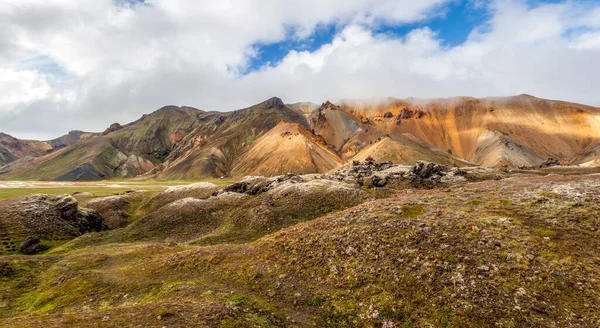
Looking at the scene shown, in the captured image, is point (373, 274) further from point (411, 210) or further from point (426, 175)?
point (426, 175)

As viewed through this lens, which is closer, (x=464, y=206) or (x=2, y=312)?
(x=2, y=312)

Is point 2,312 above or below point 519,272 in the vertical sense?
below

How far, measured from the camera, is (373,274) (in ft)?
66.8

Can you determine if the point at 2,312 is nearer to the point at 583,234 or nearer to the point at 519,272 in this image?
the point at 519,272

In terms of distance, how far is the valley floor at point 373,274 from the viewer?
53.1 feet

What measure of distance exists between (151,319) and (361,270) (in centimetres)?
1327

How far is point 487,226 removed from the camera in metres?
22.5

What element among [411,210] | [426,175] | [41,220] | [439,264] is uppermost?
[411,210]

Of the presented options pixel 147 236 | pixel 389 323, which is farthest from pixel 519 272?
Answer: pixel 147 236

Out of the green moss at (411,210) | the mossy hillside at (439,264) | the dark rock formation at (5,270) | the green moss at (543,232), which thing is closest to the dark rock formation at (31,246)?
the dark rock formation at (5,270)

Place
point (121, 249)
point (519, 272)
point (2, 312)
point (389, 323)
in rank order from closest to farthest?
point (389, 323) < point (519, 272) < point (2, 312) < point (121, 249)

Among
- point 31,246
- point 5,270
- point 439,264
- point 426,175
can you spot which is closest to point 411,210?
point 439,264

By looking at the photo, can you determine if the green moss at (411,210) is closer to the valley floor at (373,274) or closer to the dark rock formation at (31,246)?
the valley floor at (373,274)

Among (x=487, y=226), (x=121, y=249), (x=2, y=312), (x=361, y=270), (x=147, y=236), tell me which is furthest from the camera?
(x=147, y=236)
